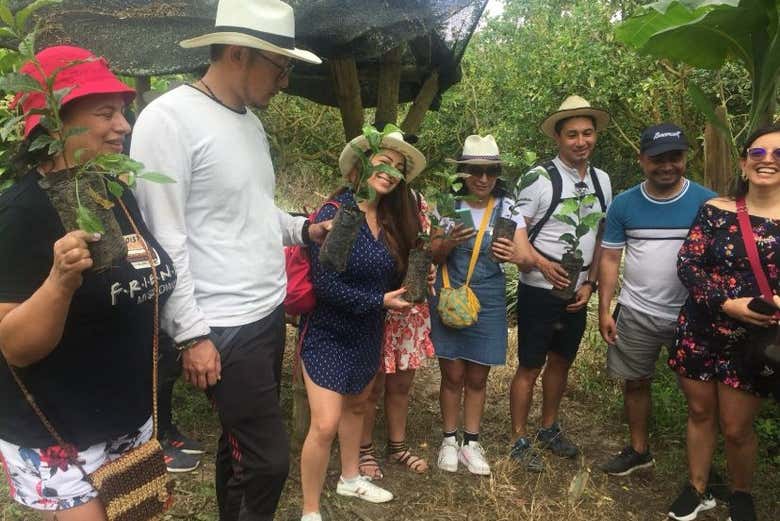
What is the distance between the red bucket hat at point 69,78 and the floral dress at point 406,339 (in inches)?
72.6

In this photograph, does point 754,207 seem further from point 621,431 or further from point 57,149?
point 57,149

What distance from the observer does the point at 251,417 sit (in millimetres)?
2154

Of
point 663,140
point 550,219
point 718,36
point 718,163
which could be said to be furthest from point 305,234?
point 718,163

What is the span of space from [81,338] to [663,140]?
2.84 meters

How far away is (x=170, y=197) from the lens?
193 centimetres

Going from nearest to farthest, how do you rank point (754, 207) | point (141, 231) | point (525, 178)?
point (141, 231), point (754, 207), point (525, 178)

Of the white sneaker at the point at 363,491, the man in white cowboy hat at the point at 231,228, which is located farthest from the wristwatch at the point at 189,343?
the white sneaker at the point at 363,491

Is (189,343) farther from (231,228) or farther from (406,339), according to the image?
(406,339)

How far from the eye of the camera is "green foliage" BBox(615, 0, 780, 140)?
309cm

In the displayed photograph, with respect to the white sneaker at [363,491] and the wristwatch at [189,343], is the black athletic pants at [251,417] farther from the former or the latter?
the white sneaker at [363,491]

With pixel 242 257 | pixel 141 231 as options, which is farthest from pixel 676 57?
pixel 141 231

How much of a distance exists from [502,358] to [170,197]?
217 centimetres

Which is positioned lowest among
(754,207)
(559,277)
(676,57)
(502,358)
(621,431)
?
(621,431)

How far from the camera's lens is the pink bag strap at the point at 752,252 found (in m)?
2.64
